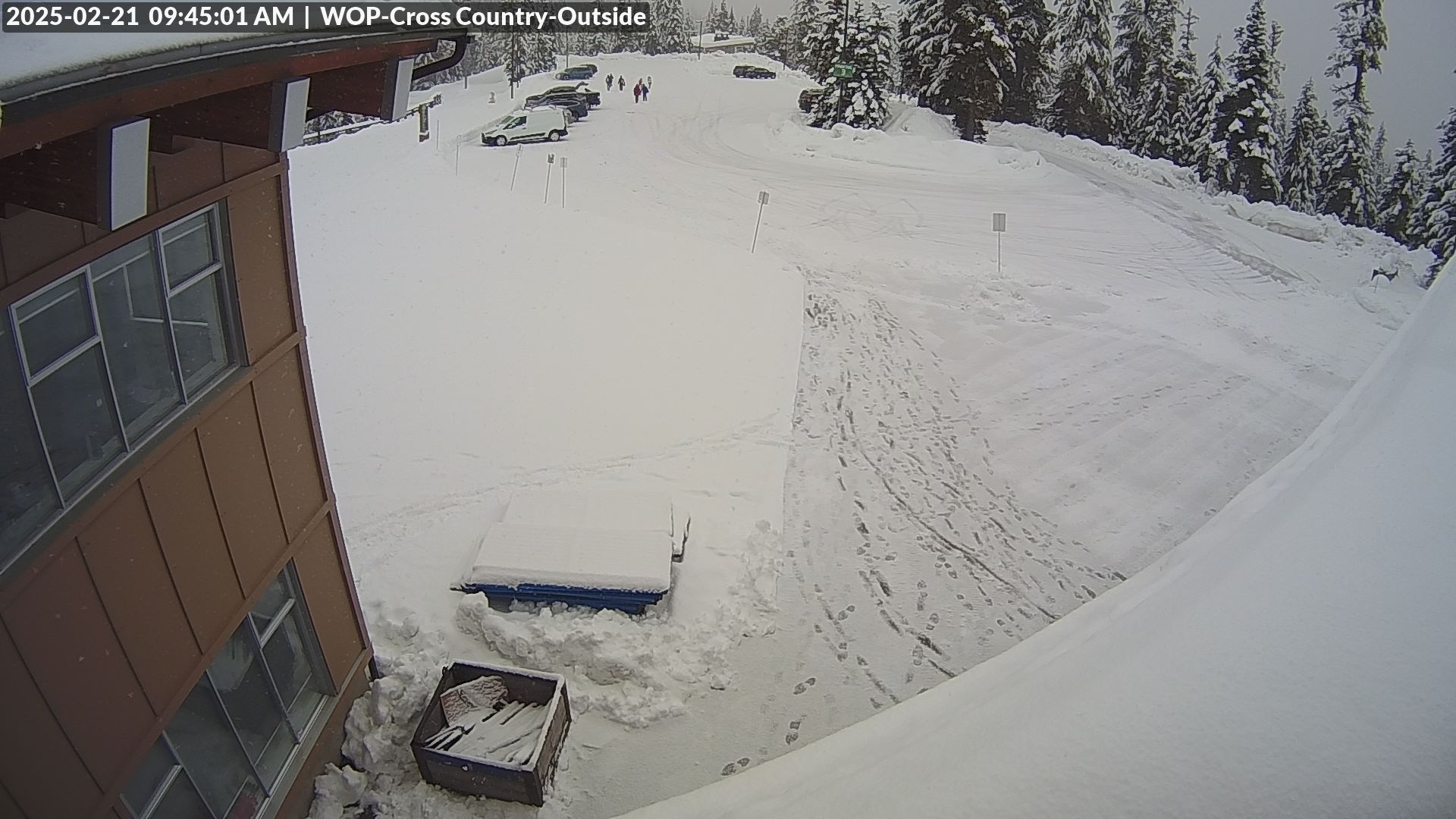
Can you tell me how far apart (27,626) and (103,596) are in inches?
20.1

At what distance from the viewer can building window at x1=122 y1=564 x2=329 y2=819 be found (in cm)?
474

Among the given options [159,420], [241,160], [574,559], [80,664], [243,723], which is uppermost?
[241,160]

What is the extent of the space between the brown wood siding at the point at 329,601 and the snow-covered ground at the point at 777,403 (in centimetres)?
64

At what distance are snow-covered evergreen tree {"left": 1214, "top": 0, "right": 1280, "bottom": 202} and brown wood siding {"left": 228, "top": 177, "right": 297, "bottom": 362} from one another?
4641cm

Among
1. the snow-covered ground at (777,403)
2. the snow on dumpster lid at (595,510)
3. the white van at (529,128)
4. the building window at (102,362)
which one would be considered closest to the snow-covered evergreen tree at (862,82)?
the snow-covered ground at (777,403)

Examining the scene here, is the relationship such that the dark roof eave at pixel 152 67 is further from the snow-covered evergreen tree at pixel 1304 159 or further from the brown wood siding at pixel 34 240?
the snow-covered evergreen tree at pixel 1304 159

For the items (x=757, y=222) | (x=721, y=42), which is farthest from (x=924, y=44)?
(x=721, y=42)

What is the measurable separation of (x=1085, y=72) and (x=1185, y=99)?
7169mm

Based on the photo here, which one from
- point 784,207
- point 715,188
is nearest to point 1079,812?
point 784,207

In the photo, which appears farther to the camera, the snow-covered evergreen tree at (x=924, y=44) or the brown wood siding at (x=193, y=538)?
the snow-covered evergreen tree at (x=924, y=44)

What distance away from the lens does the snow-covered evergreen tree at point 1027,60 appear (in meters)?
44.1

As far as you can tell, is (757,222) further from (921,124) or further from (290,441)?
(921,124)

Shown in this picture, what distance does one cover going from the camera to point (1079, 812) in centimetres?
307

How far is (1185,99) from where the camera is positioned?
4878 cm
